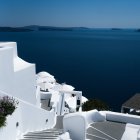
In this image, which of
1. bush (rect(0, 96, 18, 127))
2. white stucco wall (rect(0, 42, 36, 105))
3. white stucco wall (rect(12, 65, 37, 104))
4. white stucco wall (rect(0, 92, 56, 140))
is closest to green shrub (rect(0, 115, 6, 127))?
bush (rect(0, 96, 18, 127))

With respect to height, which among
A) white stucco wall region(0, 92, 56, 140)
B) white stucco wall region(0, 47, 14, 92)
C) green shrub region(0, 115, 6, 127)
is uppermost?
white stucco wall region(0, 47, 14, 92)

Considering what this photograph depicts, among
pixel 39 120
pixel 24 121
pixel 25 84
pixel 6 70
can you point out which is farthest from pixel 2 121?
pixel 25 84

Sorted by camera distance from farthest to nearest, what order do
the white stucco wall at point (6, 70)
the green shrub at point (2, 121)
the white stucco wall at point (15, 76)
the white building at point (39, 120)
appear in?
1. the white stucco wall at point (15, 76)
2. the white stucco wall at point (6, 70)
3. the green shrub at point (2, 121)
4. the white building at point (39, 120)

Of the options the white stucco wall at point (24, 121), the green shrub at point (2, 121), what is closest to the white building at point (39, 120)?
the white stucco wall at point (24, 121)

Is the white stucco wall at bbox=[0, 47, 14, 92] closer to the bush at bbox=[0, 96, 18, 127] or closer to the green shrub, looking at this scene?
the bush at bbox=[0, 96, 18, 127]

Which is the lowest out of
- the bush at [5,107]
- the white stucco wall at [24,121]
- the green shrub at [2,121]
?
the white stucco wall at [24,121]

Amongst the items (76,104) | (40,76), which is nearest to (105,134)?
(76,104)

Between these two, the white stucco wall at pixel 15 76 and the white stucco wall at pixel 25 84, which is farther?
the white stucco wall at pixel 25 84

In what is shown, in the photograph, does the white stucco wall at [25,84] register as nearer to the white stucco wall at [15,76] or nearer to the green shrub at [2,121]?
the white stucco wall at [15,76]

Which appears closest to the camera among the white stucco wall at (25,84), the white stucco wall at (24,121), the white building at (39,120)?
the white building at (39,120)

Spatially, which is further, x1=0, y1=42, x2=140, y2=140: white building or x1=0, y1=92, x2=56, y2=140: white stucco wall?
x1=0, y1=92, x2=56, y2=140: white stucco wall

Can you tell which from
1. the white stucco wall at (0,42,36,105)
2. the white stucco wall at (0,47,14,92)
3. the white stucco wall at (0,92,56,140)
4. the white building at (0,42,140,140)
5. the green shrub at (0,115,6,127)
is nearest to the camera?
the white building at (0,42,140,140)

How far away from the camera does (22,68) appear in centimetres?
1603

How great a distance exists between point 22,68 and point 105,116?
6.45 m
